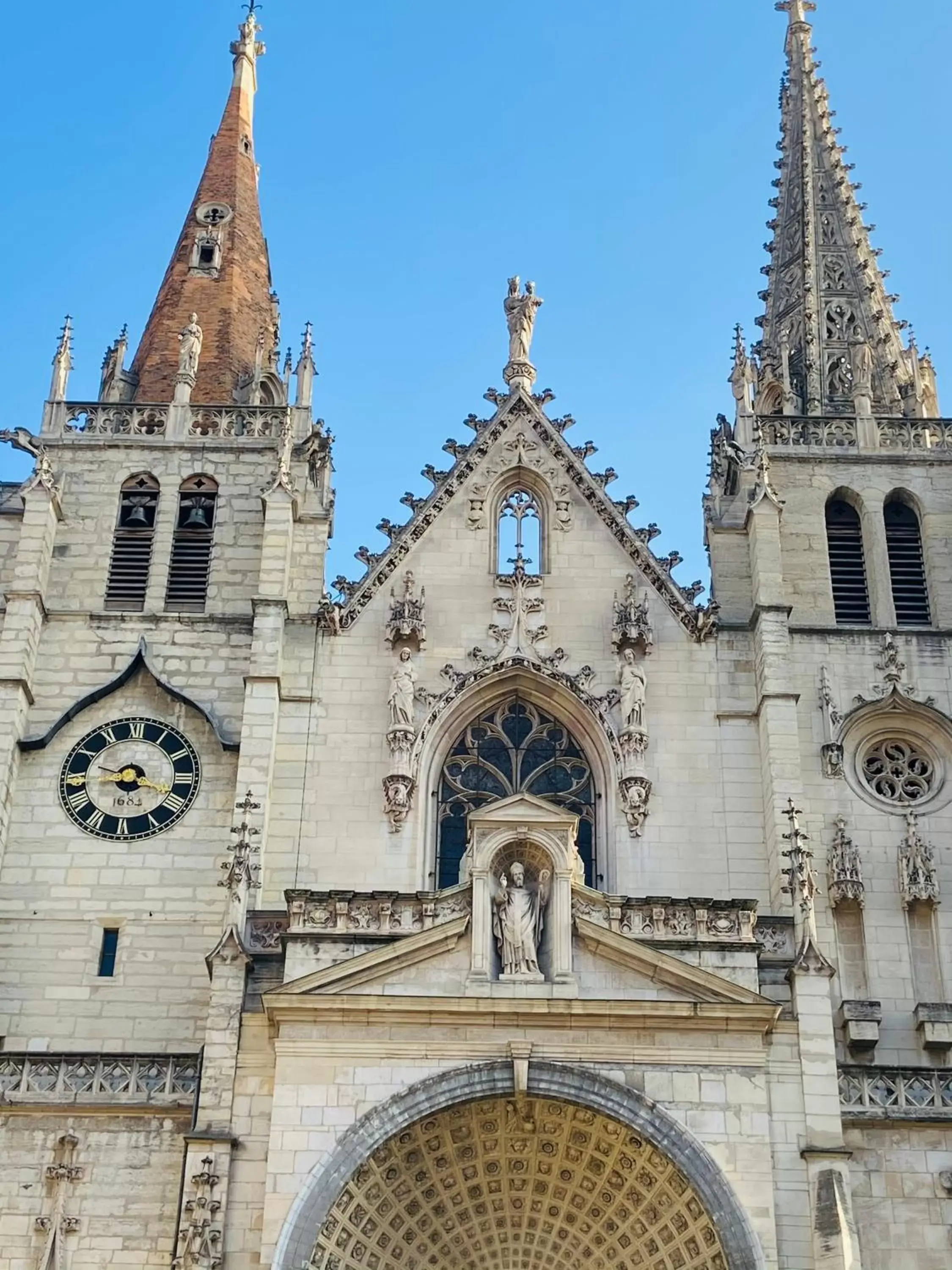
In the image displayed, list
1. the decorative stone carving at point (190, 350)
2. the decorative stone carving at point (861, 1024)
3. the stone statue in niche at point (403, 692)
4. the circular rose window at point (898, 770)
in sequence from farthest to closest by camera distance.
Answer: the decorative stone carving at point (190, 350)
the circular rose window at point (898, 770)
the stone statue in niche at point (403, 692)
the decorative stone carving at point (861, 1024)

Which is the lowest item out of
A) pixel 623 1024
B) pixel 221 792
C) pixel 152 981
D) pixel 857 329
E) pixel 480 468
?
pixel 623 1024

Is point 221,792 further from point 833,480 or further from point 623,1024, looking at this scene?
point 833,480

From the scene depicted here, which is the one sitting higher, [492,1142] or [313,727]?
[313,727]

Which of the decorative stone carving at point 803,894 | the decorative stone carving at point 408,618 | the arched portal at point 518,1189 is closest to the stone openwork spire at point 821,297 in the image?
the decorative stone carving at point 408,618

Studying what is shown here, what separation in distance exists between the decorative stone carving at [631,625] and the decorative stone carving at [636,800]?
189 centimetres

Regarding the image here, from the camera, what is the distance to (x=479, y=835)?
→ 1873cm

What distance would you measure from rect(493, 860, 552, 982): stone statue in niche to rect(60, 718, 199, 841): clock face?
16.5ft

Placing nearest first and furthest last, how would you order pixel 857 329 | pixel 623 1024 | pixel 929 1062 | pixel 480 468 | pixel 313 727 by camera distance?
pixel 623 1024 < pixel 929 1062 < pixel 313 727 < pixel 480 468 < pixel 857 329

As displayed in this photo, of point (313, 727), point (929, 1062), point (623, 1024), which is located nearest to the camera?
point (623, 1024)

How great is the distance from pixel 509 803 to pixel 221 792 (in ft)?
15.0

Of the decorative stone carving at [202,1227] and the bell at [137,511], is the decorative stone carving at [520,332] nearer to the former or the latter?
the bell at [137,511]

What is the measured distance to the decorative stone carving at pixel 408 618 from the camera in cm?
2253

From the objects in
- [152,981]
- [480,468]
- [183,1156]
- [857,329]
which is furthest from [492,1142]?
[857,329]

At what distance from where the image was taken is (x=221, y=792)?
21984mm
